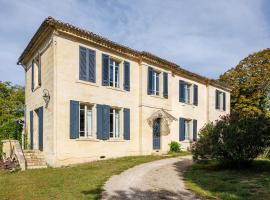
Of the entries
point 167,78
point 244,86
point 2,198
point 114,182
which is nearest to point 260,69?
point 244,86

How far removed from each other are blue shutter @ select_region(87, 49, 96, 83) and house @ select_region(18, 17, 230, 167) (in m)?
0.05

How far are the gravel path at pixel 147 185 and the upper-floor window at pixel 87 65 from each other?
543 centimetres

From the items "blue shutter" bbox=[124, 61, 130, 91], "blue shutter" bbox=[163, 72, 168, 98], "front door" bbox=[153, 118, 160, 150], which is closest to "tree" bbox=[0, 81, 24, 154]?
"blue shutter" bbox=[124, 61, 130, 91]

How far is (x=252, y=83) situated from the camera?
3131 centimetres

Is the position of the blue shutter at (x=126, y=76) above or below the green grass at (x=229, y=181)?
above

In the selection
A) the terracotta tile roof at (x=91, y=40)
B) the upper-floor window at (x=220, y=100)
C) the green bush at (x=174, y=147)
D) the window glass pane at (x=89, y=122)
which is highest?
the terracotta tile roof at (x=91, y=40)

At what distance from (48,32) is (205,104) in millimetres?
14813

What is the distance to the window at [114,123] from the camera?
17.3 m

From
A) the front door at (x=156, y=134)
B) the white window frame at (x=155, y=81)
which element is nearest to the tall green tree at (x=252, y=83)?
the front door at (x=156, y=134)

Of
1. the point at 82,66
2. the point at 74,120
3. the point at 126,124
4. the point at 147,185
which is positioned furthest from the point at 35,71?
the point at 147,185

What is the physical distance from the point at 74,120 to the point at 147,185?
21.6 ft

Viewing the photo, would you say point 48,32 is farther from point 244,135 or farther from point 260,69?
point 260,69

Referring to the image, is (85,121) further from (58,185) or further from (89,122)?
(58,185)

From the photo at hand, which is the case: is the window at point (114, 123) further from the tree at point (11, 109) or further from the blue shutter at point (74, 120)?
the tree at point (11, 109)
